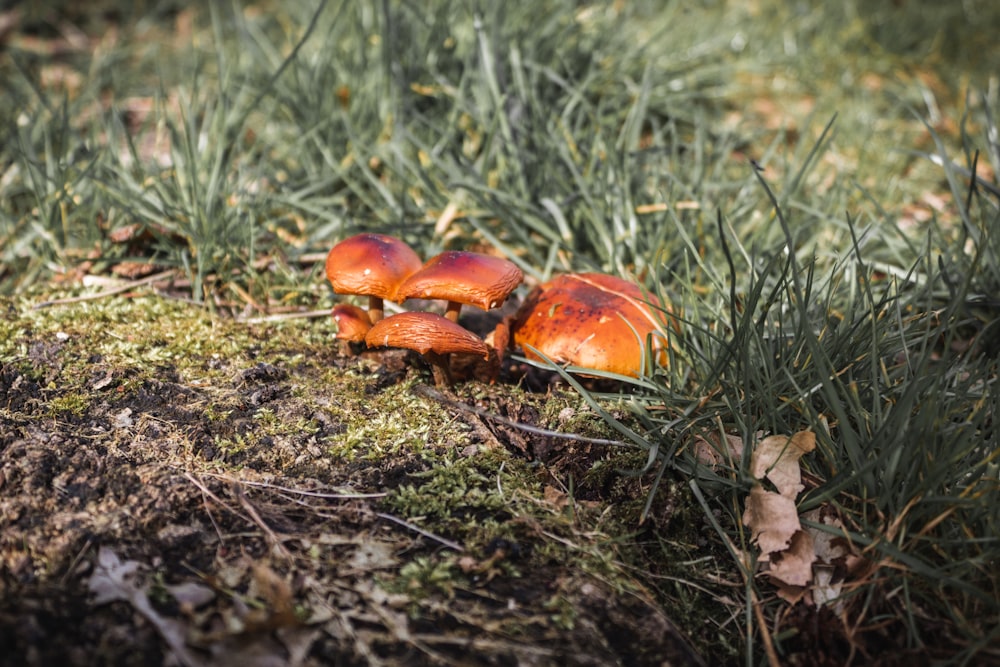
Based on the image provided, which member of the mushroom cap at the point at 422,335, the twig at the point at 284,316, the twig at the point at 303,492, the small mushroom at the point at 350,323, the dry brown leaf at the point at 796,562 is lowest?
the dry brown leaf at the point at 796,562

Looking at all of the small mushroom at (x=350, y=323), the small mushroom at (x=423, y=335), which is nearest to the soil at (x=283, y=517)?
the small mushroom at (x=350, y=323)

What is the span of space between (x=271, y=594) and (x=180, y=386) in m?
0.97

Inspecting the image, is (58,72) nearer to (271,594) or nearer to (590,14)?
(590,14)

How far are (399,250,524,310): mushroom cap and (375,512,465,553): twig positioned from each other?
0.63 meters

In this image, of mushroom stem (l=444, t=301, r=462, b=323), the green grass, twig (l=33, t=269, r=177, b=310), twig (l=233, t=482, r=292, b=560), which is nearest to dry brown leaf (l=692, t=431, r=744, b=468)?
the green grass

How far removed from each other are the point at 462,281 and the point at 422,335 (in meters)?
0.21

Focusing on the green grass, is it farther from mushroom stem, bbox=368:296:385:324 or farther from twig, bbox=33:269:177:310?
mushroom stem, bbox=368:296:385:324

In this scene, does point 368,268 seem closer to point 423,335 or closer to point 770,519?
point 423,335

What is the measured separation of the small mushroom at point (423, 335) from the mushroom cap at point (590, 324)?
29 centimetres

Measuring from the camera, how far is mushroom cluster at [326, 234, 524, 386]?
192cm

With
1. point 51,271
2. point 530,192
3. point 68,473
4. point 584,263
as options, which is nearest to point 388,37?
point 530,192

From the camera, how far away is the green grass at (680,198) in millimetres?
1662

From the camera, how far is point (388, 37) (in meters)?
3.45

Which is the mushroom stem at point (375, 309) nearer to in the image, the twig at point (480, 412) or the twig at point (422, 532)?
the twig at point (480, 412)
